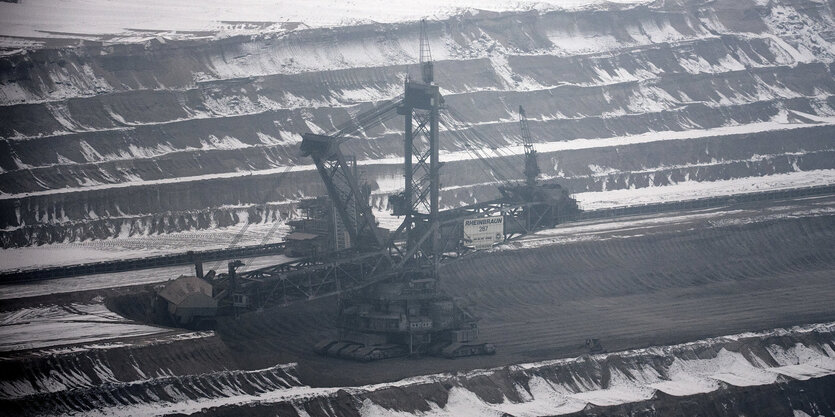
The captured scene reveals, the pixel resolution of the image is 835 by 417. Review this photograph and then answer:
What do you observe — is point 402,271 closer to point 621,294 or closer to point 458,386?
point 458,386

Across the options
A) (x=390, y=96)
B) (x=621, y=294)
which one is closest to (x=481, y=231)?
(x=621, y=294)

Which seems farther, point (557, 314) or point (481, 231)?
point (557, 314)

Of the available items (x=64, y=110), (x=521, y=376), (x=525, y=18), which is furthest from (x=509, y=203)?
Result: (x=525, y=18)

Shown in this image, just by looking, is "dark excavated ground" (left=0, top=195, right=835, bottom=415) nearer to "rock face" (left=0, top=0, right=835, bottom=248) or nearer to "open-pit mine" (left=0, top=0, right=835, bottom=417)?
"open-pit mine" (left=0, top=0, right=835, bottom=417)

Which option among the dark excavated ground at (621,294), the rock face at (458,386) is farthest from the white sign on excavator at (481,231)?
the rock face at (458,386)

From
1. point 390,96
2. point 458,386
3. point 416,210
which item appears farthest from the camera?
point 390,96

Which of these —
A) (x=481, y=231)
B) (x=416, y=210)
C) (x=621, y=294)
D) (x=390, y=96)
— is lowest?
(x=621, y=294)

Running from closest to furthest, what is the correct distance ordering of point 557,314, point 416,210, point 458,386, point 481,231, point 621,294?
point 458,386, point 481,231, point 416,210, point 557,314, point 621,294
